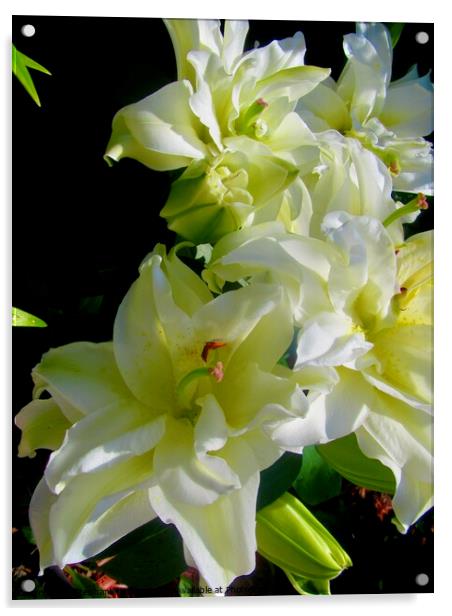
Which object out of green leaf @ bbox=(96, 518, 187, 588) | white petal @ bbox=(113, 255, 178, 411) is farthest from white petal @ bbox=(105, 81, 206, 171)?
green leaf @ bbox=(96, 518, 187, 588)

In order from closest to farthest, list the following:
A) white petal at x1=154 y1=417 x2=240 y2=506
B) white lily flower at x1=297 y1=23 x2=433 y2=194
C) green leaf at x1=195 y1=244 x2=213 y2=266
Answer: white petal at x1=154 y1=417 x2=240 y2=506, green leaf at x1=195 y1=244 x2=213 y2=266, white lily flower at x1=297 y1=23 x2=433 y2=194

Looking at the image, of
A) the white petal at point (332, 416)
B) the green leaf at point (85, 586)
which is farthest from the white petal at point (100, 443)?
the green leaf at point (85, 586)

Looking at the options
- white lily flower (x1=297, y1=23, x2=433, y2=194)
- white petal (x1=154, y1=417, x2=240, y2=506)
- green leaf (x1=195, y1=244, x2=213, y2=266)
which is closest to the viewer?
white petal (x1=154, y1=417, x2=240, y2=506)

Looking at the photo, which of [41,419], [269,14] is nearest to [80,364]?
[41,419]

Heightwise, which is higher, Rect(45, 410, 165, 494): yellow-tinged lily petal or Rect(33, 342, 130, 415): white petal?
Rect(33, 342, 130, 415): white petal

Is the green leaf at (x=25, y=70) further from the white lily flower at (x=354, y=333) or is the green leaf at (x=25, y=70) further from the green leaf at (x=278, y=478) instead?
the green leaf at (x=278, y=478)

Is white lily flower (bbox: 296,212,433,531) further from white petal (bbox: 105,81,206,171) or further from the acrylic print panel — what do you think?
white petal (bbox: 105,81,206,171)
